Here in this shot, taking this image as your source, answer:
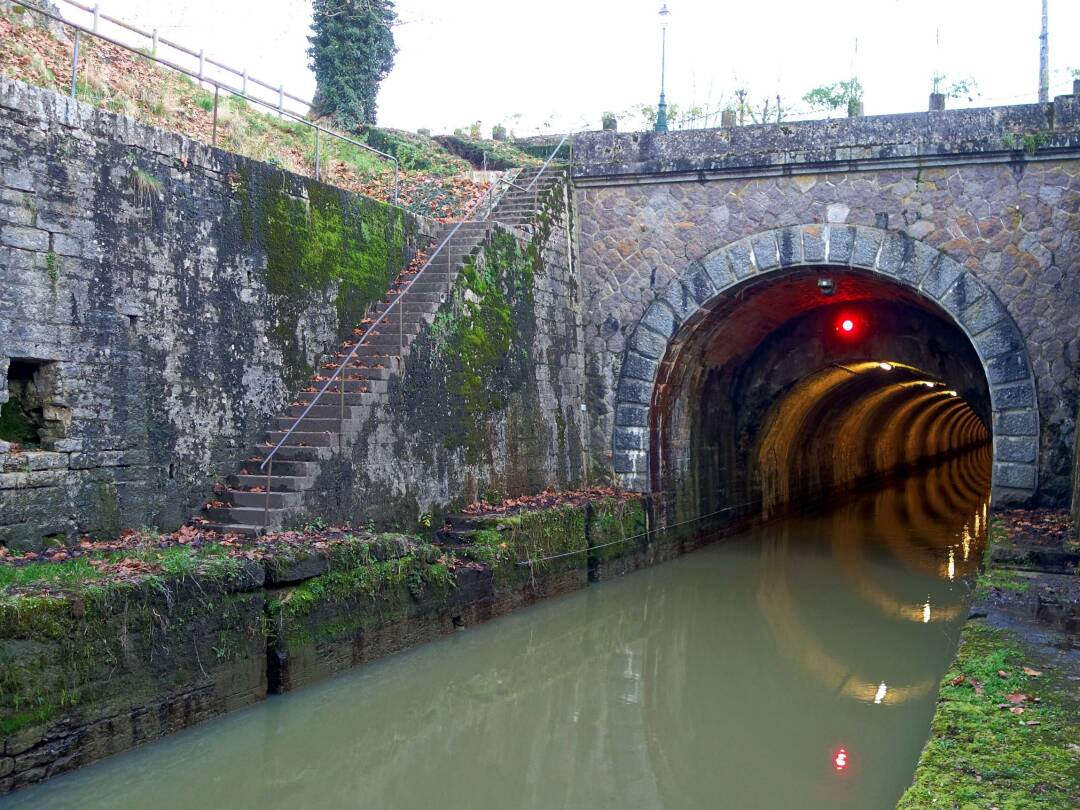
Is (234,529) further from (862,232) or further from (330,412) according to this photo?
(862,232)

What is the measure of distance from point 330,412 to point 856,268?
289 inches

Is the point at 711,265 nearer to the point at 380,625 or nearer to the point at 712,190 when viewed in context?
the point at 712,190

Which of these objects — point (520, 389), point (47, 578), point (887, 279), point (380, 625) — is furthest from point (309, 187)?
point (887, 279)

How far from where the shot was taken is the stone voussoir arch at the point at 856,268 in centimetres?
1291

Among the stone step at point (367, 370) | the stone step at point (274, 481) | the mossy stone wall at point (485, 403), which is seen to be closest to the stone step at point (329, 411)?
the mossy stone wall at point (485, 403)

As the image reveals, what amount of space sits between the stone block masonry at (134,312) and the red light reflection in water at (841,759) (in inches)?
235

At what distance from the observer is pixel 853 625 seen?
11922 mm

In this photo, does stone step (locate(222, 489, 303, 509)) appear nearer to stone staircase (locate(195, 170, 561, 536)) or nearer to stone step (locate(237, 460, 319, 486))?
stone staircase (locate(195, 170, 561, 536))

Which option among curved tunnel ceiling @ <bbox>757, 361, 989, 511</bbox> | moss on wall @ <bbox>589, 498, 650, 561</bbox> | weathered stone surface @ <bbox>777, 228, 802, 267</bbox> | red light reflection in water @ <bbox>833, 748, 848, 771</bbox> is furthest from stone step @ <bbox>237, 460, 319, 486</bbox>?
curved tunnel ceiling @ <bbox>757, 361, 989, 511</bbox>

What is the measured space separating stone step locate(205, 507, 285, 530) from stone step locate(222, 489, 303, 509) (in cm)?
10

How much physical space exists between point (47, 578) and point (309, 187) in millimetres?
5710

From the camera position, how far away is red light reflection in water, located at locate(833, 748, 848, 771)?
724cm

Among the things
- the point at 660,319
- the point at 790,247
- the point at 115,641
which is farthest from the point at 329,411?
the point at 790,247

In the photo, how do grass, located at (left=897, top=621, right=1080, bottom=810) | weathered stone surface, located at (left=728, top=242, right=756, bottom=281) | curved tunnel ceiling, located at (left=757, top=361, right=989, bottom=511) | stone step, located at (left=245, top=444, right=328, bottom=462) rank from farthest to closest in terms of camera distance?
curved tunnel ceiling, located at (left=757, top=361, right=989, bottom=511) < weathered stone surface, located at (left=728, top=242, right=756, bottom=281) < stone step, located at (left=245, top=444, right=328, bottom=462) < grass, located at (left=897, top=621, right=1080, bottom=810)
